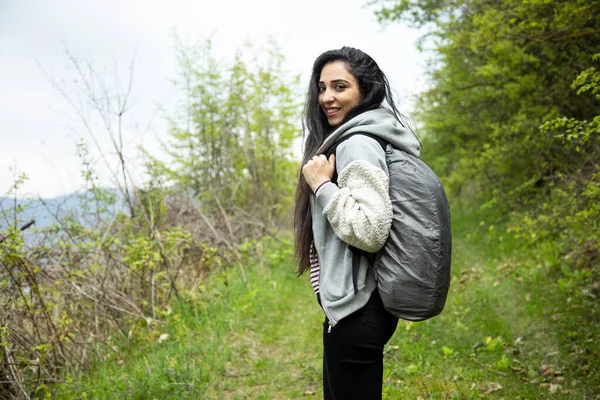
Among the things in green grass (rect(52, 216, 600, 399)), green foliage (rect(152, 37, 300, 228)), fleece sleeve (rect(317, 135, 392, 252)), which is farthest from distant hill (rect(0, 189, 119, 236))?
green foliage (rect(152, 37, 300, 228))

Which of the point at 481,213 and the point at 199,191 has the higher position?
the point at 199,191

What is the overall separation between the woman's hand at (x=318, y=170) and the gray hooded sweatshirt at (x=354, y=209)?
0.14 feet

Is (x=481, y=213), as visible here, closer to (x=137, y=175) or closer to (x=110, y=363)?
(x=137, y=175)

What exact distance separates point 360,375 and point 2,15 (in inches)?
166

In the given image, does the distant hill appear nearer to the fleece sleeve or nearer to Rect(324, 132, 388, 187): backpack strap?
Rect(324, 132, 388, 187): backpack strap

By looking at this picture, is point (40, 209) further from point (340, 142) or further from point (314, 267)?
point (340, 142)

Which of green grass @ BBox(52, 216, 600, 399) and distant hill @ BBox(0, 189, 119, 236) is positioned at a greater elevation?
distant hill @ BBox(0, 189, 119, 236)

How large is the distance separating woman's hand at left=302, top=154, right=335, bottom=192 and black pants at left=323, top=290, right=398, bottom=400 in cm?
51

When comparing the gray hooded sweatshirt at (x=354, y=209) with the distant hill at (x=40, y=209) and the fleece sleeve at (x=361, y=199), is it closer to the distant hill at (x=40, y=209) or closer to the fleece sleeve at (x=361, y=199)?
the fleece sleeve at (x=361, y=199)

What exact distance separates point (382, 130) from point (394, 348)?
318 cm

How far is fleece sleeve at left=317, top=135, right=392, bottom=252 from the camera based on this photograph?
184cm

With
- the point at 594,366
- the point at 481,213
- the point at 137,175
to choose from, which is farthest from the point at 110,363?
the point at 481,213

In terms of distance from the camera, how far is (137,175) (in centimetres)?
566

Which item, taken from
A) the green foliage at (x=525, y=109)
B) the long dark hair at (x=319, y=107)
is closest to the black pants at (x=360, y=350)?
the long dark hair at (x=319, y=107)
